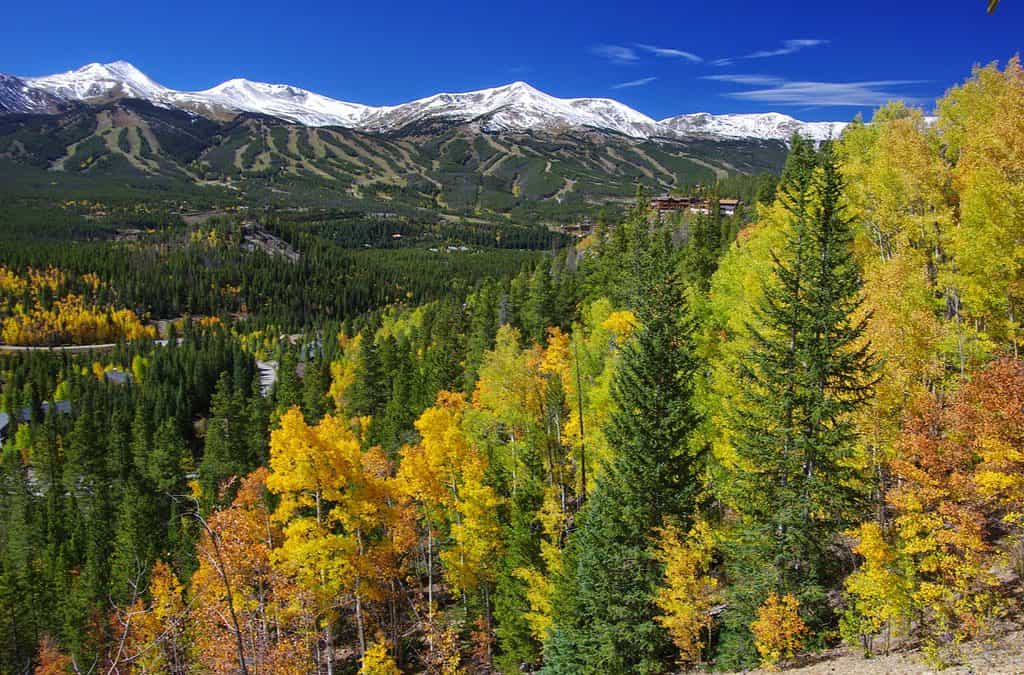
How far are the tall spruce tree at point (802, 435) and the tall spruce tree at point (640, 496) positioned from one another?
Answer: 2649mm

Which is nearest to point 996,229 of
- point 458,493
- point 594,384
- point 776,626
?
point 776,626

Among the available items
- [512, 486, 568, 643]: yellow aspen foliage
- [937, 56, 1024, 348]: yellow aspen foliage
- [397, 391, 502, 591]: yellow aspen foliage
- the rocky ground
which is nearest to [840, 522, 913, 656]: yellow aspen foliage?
the rocky ground

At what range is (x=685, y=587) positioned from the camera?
2234 cm

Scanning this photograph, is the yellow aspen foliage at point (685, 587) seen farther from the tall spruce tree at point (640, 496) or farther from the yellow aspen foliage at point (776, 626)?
the yellow aspen foliage at point (776, 626)

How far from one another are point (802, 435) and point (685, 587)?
697 centimetres

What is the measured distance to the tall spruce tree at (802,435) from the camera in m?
20.1

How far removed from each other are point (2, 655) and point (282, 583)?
39430 millimetres

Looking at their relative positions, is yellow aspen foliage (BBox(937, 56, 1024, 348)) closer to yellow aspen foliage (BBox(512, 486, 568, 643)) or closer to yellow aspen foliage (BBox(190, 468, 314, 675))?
yellow aspen foliage (BBox(512, 486, 568, 643))

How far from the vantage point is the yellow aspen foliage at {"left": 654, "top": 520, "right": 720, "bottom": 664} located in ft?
73.0

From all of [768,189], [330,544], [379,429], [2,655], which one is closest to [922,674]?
[330,544]

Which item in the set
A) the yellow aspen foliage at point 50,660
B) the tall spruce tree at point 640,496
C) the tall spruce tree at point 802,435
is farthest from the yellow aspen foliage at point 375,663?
the yellow aspen foliage at point 50,660

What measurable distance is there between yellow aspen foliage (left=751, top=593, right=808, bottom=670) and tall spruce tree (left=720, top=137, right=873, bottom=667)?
774 mm

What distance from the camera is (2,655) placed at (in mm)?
49156

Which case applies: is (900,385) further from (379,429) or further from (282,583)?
(379,429)
